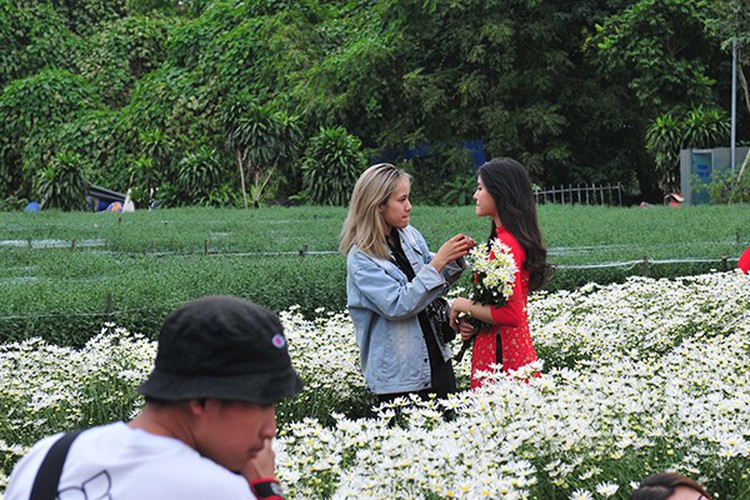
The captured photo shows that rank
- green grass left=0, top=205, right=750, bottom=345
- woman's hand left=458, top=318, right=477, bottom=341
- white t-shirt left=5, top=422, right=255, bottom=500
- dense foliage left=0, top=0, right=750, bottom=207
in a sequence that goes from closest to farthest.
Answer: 1. white t-shirt left=5, top=422, right=255, bottom=500
2. woman's hand left=458, top=318, right=477, bottom=341
3. green grass left=0, top=205, right=750, bottom=345
4. dense foliage left=0, top=0, right=750, bottom=207

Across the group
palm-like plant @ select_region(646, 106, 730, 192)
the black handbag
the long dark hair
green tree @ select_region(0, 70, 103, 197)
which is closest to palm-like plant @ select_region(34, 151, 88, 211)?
green tree @ select_region(0, 70, 103, 197)

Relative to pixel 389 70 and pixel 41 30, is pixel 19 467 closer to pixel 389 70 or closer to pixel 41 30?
pixel 389 70

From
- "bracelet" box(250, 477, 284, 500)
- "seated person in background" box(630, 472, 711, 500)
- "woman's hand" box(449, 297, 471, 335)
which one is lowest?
"seated person in background" box(630, 472, 711, 500)

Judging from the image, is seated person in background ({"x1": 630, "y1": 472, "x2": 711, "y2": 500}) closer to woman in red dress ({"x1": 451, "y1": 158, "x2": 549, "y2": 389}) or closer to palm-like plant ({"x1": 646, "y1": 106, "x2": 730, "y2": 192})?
woman in red dress ({"x1": 451, "y1": 158, "x2": 549, "y2": 389})

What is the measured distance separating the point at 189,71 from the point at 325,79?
6.79 metres

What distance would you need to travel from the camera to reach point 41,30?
41.8 metres

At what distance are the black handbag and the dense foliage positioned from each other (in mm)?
22445

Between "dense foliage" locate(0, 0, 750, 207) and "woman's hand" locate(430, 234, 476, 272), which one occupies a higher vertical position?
"dense foliage" locate(0, 0, 750, 207)

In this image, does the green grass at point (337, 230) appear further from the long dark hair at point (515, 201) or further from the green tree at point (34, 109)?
the green tree at point (34, 109)

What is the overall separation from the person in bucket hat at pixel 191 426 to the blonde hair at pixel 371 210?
3129 mm

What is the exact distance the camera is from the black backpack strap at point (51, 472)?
77.9 inches

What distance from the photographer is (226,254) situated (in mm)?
14078

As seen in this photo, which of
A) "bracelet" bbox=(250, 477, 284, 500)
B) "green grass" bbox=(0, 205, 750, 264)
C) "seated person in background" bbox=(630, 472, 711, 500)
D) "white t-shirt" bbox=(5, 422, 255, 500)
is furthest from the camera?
"green grass" bbox=(0, 205, 750, 264)

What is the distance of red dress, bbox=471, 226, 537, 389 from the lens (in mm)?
5234
